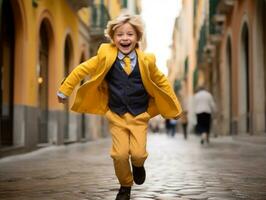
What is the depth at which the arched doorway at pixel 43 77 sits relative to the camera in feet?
52.3

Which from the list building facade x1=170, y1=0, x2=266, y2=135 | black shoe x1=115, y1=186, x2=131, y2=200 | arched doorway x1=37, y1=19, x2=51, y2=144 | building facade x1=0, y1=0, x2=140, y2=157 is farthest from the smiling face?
building facade x1=170, y1=0, x2=266, y2=135

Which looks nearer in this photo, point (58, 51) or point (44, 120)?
point (44, 120)

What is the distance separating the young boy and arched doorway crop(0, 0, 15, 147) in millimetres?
8208

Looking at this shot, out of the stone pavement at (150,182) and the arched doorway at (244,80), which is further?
the arched doorway at (244,80)

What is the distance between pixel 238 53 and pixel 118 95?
16.6 metres

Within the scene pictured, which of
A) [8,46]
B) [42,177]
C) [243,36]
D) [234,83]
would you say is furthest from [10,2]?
[234,83]

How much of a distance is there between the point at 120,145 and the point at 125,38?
848 millimetres

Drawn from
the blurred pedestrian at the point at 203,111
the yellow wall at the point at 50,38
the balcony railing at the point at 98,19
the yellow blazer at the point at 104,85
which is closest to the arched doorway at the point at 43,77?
the yellow wall at the point at 50,38

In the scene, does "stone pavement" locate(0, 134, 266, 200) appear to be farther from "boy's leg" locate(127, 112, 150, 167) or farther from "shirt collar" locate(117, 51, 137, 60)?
"shirt collar" locate(117, 51, 137, 60)

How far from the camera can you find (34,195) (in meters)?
5.26

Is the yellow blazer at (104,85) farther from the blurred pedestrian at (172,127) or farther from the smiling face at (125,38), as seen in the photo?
the blurred pedestrian at (172,127)

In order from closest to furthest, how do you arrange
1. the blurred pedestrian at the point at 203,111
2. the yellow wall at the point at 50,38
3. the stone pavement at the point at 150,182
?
the stone pavement at the point at 150,182, the yellow wall at the point at 50,38, the blurred pedestrian at the point at 203,111

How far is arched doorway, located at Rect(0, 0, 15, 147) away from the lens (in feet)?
41.5

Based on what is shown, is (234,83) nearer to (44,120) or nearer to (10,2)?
(44,120)
